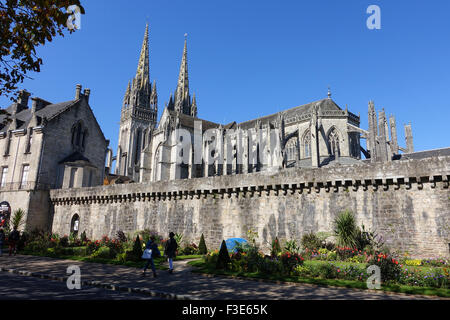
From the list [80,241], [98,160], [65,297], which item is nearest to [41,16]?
[65,297]

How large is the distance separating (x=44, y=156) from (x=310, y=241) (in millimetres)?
25758

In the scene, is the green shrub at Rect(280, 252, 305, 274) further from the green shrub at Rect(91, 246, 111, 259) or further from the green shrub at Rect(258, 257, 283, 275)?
the green shrub at Rect(91, 246, 111, 259)

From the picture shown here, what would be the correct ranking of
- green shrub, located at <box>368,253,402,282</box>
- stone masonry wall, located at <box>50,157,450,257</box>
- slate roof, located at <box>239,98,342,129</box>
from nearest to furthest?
green shrub, located at <box>368,253,402,282</box>, stone masonry wall, located at <box>50,157,450,257</box>, slate roof, located at <box>239,98,342,129</box>

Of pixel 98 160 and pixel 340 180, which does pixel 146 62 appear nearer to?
pixel 98 160

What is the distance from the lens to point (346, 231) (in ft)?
45.9

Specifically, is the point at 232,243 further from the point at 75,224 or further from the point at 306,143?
the point at 306,143

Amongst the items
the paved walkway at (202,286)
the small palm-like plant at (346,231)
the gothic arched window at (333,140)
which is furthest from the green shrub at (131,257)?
the gothic arched window at (333,140)

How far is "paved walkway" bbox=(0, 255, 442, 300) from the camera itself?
8156 millimetres

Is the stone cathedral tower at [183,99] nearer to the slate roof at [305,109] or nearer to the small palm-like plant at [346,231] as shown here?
the slate roof at [305,109]

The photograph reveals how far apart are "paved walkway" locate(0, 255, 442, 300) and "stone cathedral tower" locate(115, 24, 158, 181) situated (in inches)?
2409

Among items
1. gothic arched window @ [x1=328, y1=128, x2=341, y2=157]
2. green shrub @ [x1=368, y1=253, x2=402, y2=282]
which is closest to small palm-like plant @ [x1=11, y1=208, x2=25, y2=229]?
green shrub @ [x1=368, y1=253, x2=402, y2=282]

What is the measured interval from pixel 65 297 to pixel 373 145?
1320 inches

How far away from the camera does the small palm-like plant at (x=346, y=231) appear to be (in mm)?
13789

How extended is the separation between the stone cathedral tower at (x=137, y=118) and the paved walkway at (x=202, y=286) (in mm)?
61185
